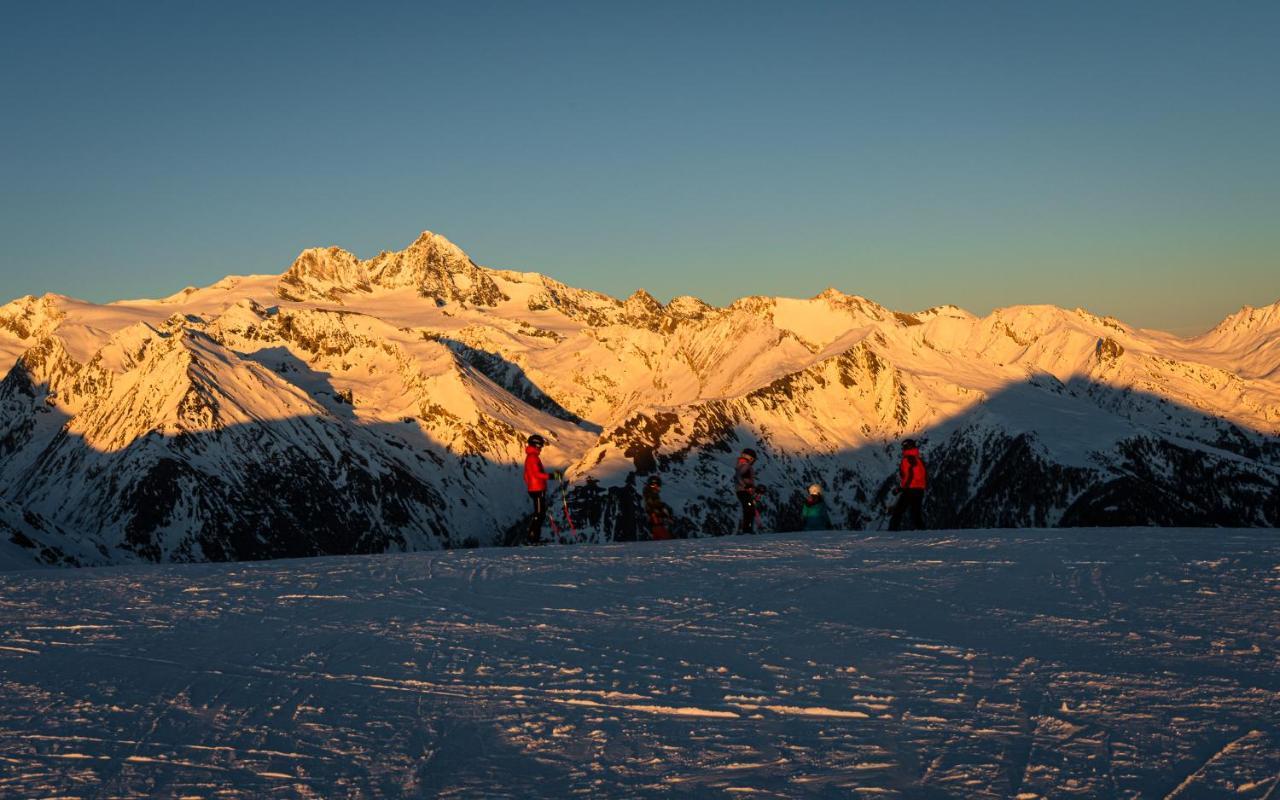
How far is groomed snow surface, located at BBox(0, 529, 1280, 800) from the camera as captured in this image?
33.0 feet

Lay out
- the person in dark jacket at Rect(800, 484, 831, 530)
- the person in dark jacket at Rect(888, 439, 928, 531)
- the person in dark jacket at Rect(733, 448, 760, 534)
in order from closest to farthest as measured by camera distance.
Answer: the person in dark jacket at Rect(888, 439, 928, 531) < the person in dark jacket at Rect(733, 448, 760, 534) < the person in dark jacket at Rect(800, 484, 831, 530)

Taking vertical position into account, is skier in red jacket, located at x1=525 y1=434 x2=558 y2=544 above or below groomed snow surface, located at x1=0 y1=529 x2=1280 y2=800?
above

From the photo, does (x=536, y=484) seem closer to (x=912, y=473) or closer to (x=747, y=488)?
(x=747, y=488)

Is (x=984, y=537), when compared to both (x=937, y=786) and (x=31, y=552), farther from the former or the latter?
(x=31, y=552)

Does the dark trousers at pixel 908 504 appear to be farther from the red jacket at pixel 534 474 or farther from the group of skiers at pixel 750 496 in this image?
the red jacket at pixel 534 474

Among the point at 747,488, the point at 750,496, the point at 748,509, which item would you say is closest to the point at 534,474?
the point at 747,488

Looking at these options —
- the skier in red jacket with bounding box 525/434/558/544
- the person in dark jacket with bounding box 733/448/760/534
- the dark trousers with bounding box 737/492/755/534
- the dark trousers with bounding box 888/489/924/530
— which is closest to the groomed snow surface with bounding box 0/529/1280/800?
the skier in red jacket with bounding box 525/434/558/544

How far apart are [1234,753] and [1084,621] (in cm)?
599

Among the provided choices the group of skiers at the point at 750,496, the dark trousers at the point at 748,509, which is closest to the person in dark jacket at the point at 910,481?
the group of skiers at the point at 750,496

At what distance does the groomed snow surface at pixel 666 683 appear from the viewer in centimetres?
1005

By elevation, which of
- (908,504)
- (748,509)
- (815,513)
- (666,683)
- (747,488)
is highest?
(747,488)

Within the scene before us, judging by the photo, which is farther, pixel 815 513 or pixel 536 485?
pixel 815 513

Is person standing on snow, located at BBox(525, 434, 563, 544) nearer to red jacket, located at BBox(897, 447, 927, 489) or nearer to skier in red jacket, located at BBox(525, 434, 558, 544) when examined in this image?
skier in red jacket, located at BBox(525, 434, 558, 544)

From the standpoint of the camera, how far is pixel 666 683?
13156 mm
